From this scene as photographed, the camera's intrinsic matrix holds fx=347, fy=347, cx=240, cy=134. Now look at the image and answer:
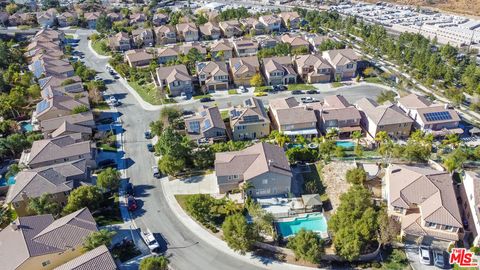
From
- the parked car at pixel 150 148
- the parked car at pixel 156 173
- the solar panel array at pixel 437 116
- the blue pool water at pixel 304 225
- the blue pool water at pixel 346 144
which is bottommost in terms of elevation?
the blue pool water at pixel 304 225

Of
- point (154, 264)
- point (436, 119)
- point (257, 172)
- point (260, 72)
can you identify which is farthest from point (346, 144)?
point (154, 264)

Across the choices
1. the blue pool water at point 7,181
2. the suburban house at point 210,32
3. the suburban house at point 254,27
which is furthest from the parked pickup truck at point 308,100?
the blue pool water at point 7,181

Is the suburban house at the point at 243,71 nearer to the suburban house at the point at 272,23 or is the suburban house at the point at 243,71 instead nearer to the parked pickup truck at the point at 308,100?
the parked pickup truck at the point at 308,100

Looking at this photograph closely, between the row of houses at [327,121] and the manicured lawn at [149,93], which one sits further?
the manicured lawn at [149,93]

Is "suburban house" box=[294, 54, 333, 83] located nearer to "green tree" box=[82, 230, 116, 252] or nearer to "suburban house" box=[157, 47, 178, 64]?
"suburban house" box=[157, 47, 178, 64]
